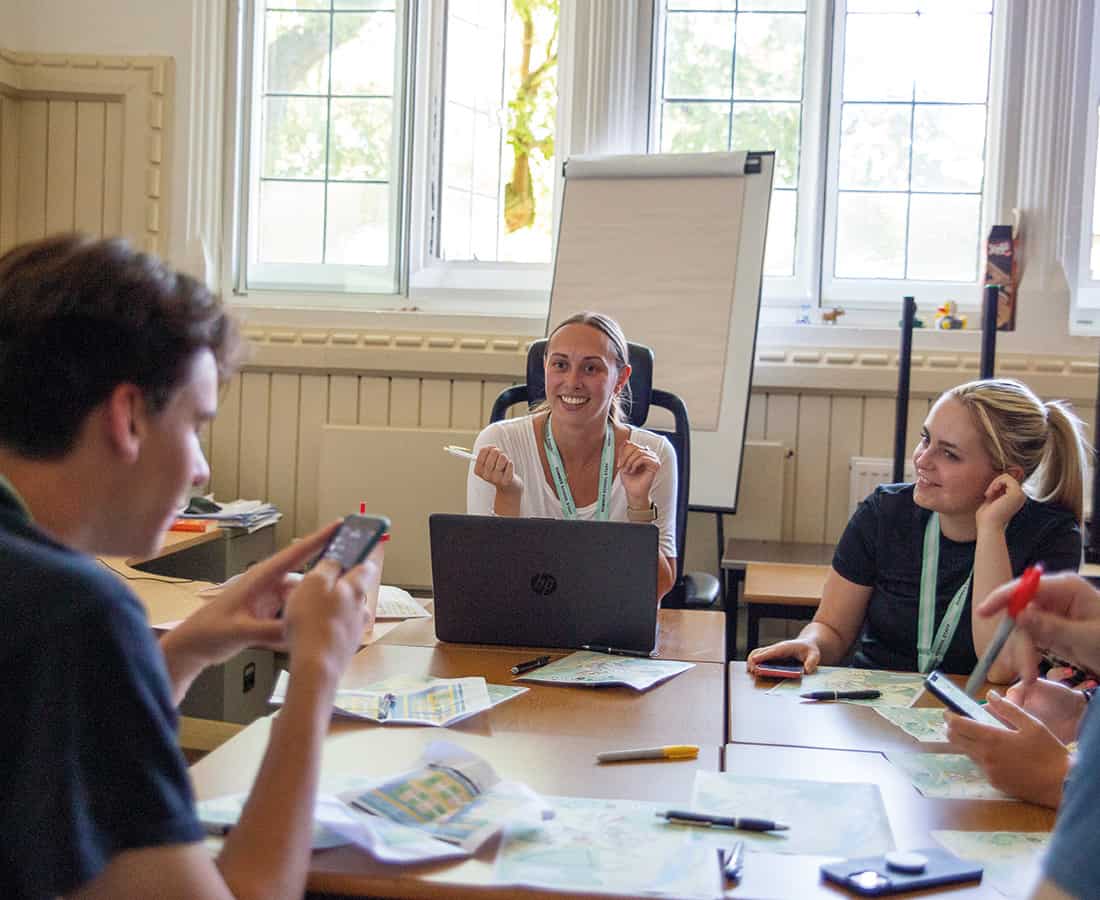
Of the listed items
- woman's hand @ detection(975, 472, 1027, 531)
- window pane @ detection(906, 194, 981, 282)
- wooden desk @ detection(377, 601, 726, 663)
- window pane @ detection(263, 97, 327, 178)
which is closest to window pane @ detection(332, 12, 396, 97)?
window pane @ detection(263, 97, 327, 178)

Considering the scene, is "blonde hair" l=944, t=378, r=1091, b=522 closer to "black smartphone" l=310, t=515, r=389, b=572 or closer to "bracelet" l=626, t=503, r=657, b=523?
"bracelet" l=626, t=503, r=657, b=523

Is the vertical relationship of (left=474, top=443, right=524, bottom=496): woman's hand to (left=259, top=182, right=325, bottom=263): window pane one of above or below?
below

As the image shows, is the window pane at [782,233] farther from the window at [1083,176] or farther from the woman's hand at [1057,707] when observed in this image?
the woman's hand at [1057,707]

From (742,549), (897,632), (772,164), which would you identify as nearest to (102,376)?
(897,632)

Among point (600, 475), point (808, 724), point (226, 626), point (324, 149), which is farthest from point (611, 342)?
point (324, 149)

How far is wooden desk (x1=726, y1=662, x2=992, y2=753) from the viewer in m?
1.67

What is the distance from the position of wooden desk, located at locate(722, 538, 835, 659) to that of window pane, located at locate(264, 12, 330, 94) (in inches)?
89.2

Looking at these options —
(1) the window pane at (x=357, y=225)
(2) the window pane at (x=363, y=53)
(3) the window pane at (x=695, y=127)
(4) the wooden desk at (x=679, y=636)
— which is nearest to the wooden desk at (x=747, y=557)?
(4) the wooden desk at (x=679, y=636)

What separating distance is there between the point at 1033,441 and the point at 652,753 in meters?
1.27

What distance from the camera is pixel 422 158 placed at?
436 centimetres

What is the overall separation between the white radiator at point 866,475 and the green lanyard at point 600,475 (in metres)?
1.32

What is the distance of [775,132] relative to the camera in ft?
13.8

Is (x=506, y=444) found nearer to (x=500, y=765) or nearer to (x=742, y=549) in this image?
(x=742, y=549)

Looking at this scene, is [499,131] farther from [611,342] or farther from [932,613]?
[932,613]
